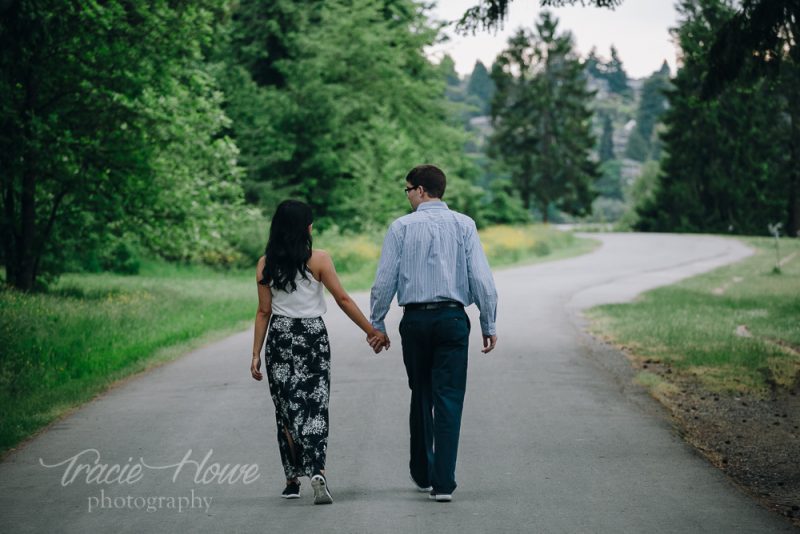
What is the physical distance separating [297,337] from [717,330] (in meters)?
11.3

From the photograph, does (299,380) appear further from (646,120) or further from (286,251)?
(646,120)

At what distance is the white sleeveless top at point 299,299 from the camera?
259 inches

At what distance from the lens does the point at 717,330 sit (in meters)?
16.5

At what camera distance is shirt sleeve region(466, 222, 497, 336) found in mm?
6547

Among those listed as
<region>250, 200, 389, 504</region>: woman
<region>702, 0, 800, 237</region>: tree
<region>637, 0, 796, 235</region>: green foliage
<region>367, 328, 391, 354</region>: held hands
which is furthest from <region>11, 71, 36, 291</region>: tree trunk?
<region>637, 0, 796, 235</region>: green foliage

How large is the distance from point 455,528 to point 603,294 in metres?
19.6

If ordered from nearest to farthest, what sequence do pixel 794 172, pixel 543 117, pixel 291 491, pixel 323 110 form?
pixel 291 491 < pixel 323 110 < pixel 794 172 < pixel 543 117

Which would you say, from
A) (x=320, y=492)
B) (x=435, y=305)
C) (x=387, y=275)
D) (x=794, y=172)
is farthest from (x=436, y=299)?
(x=794, y=172)

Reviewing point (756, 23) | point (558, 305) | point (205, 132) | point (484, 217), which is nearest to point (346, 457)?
point (756, 23)

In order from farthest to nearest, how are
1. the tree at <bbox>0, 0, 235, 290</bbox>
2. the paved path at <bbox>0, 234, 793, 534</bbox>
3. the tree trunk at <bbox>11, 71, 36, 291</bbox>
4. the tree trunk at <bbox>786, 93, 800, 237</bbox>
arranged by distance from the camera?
the tree trunk at <bbox>786, 93, 800, 237</bbox> → the tree trunk at <bbox>11, 71, 36, 291</bbox> → the tree at <bbox>0, 0, 235, 290</bbox> → the paved path at <bbox>0, 234, 793, 534</bbox>

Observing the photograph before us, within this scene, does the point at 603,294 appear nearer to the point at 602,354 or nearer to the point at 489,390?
the point at 602,354

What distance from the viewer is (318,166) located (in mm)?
40844

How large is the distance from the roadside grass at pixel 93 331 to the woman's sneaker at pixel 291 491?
2.79 meters

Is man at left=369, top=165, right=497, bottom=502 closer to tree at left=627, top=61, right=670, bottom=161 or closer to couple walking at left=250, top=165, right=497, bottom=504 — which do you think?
couple walking at left=250, top=165, right=497, bottom=504
